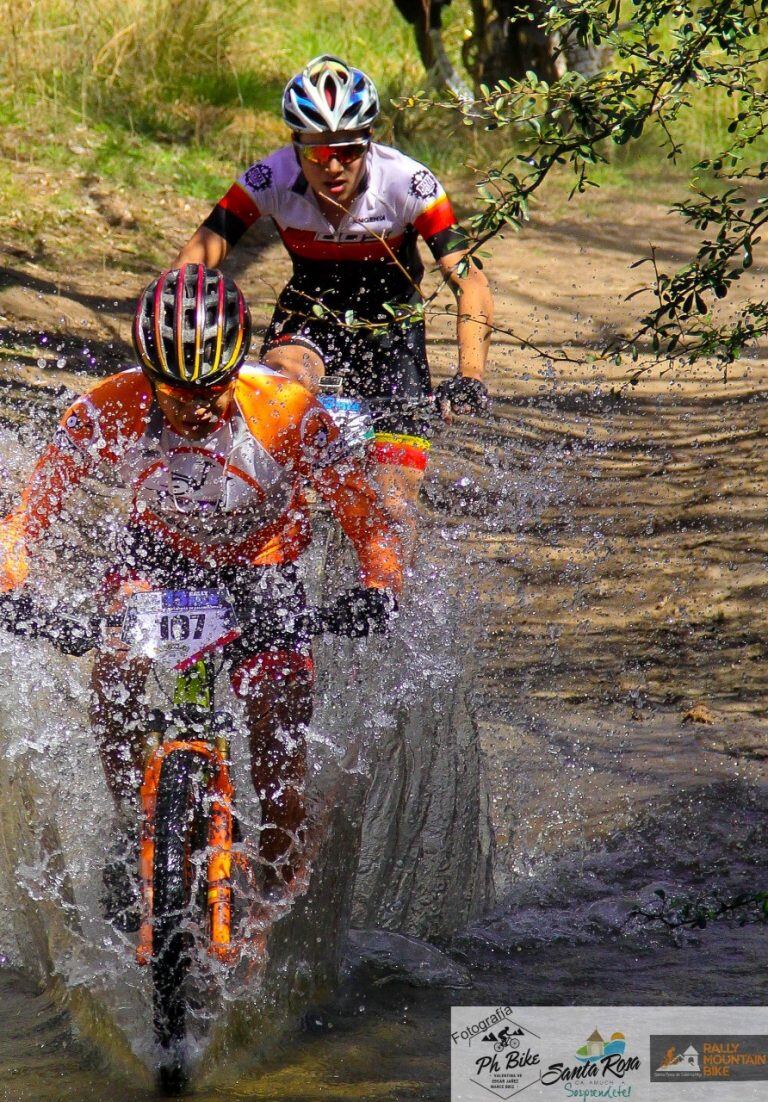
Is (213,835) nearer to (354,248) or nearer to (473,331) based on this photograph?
Answer: (473,331)

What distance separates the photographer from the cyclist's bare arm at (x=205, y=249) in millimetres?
5199

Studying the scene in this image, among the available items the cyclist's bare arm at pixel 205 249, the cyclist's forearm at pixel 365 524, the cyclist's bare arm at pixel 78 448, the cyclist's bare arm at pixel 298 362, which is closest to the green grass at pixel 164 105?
the cyclist's bare arm at pixel 205 249

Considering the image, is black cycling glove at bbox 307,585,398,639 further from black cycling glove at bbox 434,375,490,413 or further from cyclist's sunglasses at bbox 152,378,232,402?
black cycling glove at bbox 434,375,490,413

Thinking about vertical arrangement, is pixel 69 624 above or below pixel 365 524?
below

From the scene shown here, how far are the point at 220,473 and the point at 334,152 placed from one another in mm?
1774

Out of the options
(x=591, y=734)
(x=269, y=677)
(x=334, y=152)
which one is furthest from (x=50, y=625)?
(x=591, y=734)

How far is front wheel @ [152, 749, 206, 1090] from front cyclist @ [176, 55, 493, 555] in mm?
1577

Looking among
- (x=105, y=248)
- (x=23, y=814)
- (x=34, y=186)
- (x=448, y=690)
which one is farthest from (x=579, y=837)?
(x=34, y=186)

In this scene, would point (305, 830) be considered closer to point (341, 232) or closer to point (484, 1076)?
point (484, 1076)

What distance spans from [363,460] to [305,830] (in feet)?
4.46

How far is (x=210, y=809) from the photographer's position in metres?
3.47

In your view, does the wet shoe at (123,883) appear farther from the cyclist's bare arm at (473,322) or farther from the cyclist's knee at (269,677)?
the cyclist's bare arm at (473,322)

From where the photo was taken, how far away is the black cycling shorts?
4.95 metres

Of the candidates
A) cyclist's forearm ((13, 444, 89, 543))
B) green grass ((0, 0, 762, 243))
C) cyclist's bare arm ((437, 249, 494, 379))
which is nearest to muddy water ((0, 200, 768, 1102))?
cyclist's bare arm ((437, 249, 494, 379))
